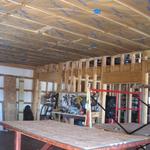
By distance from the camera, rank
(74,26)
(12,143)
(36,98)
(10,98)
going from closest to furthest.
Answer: (74,26) < (12,143) < (10,98) < (36,98)

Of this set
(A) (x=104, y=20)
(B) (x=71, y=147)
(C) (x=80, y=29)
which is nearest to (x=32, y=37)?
(C) (x=80, y=29)

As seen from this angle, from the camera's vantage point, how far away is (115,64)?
21.2 ft

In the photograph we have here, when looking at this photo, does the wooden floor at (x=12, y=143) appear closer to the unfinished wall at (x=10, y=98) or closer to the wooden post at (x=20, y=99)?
the unfinished wall at (x=10, y=98)

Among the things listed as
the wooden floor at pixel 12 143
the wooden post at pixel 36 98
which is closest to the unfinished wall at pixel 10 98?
the wooden post at pixel 36 98

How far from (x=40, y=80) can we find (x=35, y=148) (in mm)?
3103

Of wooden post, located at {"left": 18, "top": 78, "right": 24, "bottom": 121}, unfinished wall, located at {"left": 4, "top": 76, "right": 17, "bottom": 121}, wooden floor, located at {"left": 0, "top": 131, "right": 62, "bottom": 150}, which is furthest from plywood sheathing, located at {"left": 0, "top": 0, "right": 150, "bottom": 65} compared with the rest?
wooden post, located at {"left": 18, "top": 78, "right": 24, "bottom": 121}

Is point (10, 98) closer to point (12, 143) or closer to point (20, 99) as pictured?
point (20, 99)

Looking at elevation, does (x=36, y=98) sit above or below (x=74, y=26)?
below

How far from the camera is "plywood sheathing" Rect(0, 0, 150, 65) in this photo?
3199 millimetres

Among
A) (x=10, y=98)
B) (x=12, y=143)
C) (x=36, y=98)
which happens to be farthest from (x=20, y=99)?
(x=12, y=143)

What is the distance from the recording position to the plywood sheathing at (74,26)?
320 centimetres

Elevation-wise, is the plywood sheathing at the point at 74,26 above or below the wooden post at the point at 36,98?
above

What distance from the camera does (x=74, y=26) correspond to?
161 inches

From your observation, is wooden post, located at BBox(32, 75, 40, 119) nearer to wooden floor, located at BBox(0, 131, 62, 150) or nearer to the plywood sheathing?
wooden floor, located at BBox(0, 131, 62, 150)
